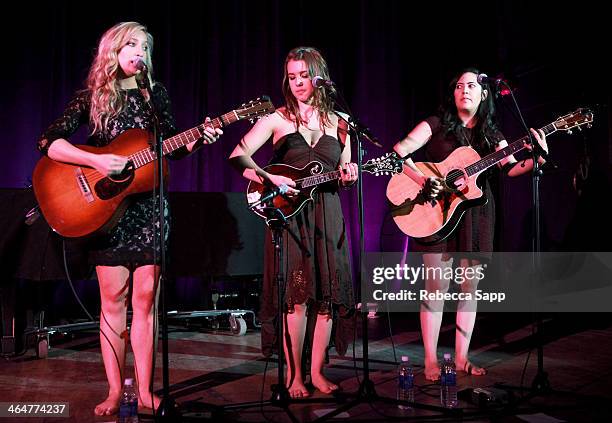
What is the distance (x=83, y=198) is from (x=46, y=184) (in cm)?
27

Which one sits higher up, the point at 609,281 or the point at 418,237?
the point at 418,237

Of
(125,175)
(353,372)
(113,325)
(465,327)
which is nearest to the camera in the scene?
(125,175)

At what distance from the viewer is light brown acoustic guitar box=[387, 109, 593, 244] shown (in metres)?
3.93

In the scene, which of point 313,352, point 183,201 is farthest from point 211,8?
point 313,352

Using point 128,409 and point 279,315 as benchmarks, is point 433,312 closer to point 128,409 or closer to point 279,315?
point 279,315

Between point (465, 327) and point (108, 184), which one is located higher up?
point (108, 184)

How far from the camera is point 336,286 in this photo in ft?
11.7

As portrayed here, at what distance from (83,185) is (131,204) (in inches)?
10.4

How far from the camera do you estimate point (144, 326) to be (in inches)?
128

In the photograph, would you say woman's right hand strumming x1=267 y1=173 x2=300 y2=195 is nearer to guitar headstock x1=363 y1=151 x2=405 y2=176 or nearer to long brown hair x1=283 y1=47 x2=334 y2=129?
long brown hair x1=283 y1=47 x2=334 y2=129

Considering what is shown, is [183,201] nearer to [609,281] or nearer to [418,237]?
[418,237]

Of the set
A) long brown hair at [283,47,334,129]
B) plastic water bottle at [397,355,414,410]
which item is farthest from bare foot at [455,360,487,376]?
long brown hair at [283,47,334,129]

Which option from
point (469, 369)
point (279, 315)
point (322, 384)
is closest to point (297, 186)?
point (279, 315)

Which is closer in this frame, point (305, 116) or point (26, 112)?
point (305, 116)
